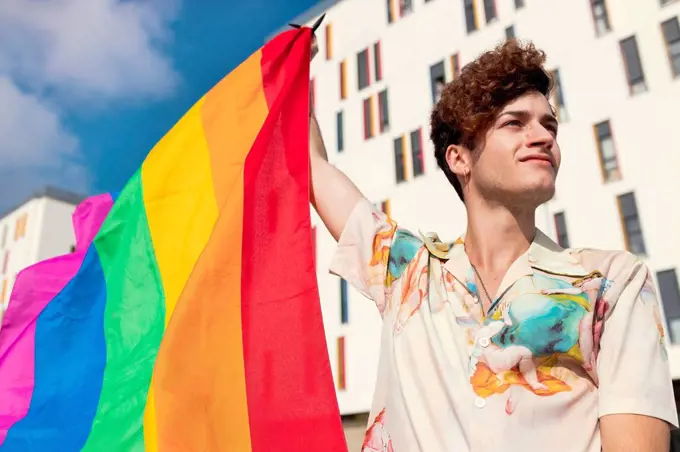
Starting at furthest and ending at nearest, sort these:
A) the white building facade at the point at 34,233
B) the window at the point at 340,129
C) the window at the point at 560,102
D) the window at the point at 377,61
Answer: the white building facade at the point at 34,233 → the window at the point at 340,129 → the window at the point at 377,61 → the window at the point at 560,102

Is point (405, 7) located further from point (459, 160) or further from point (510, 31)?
point (459, 160)

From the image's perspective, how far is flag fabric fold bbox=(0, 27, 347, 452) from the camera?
6.31ft

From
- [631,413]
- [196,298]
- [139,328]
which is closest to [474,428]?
[631,413]

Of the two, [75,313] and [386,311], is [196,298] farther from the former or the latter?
[75,313]

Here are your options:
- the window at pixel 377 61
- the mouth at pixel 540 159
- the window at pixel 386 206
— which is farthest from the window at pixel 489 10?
the mouth at pixel 540 159

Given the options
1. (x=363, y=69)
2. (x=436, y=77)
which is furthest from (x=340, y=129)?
(x=436, y=77)

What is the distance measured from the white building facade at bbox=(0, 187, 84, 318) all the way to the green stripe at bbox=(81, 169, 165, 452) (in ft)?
113

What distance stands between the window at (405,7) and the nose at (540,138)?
790 inches

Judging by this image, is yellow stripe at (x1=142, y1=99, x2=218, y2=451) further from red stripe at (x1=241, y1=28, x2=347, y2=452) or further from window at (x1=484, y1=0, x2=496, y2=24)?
window at (x1=484, y1=0, x2=496, y2=24)

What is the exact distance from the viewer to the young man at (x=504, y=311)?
1402mm

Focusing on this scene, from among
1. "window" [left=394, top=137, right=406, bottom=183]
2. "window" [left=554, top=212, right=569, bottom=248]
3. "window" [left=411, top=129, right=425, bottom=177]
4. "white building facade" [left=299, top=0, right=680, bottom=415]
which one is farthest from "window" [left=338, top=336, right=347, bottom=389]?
"window" [left=554, top=212, right=569, bottom=248]

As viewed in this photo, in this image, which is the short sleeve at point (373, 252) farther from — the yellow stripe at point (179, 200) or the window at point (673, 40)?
the window at point (673, 40)

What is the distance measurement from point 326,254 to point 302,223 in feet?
59.9

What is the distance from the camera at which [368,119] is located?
21047 mm
